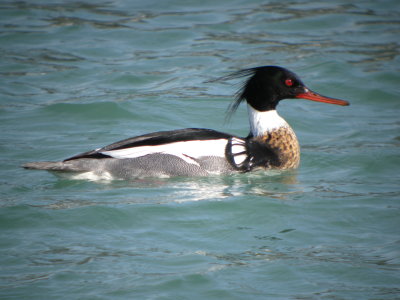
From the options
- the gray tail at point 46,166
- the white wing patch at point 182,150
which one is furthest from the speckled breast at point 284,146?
the gray tail at point 46,166

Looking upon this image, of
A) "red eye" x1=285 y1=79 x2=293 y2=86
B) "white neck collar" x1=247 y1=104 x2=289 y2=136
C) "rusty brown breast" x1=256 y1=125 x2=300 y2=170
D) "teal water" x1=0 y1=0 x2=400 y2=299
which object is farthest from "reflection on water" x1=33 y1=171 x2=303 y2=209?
"red eye" x1=285 y1=79 x2=293 y2=86

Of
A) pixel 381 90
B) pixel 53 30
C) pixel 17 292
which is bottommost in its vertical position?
pixel 17 292

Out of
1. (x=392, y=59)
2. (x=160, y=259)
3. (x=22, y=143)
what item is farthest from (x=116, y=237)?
(x=392, y=59)

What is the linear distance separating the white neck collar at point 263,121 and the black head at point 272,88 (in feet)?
0.22

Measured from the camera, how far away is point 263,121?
8828mm

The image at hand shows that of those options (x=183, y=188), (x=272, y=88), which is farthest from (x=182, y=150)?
(x=272, y=88)

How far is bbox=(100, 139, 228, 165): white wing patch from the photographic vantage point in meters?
8.23

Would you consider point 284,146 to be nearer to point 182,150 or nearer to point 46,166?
point 182,150

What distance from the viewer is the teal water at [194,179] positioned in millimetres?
5793

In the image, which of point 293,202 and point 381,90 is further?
point 381,90

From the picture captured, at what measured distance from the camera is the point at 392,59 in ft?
41.7

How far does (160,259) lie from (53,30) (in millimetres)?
9607

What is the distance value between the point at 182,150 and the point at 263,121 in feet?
4.24

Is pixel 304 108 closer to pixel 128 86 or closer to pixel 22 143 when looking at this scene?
pixel 128 86
